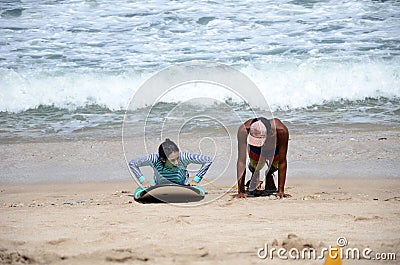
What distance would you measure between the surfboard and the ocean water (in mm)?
2733

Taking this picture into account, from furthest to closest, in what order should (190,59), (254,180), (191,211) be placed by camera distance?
1. (190,59)
2. (254,180)
3. (191,211)

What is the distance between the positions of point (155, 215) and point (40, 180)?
236cm

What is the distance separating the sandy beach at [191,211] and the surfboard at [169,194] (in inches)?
6.3

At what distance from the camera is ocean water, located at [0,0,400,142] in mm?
9789

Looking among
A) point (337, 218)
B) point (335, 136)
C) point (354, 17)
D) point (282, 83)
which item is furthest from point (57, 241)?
point (354, 17)

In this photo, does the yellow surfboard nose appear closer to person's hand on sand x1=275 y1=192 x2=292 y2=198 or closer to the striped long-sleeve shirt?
Result: person's hand on sand x1=275 y1=192 x2=292 y2=198

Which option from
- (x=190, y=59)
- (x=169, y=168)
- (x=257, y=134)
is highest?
(x=190, y=59)

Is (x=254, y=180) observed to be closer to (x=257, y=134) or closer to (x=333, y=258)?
(x=257, y=134)

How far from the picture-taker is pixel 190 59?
12.5m

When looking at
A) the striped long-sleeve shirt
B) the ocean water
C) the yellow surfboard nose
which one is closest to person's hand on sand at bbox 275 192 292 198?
the striped long-sleeve shirt

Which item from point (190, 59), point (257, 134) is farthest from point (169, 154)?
point (190, 59)

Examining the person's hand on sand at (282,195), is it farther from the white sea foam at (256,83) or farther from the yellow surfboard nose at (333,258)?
the white sea foam at (256,83)

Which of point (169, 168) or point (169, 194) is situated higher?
point (169, 168)

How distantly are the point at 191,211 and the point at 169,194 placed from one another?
48 centimetres
